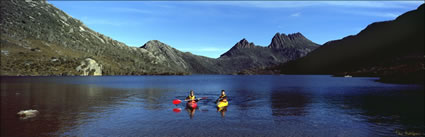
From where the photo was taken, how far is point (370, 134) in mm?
28297

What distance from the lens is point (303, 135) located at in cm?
2806

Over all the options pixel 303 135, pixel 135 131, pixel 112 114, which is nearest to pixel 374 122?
pixel 303 135

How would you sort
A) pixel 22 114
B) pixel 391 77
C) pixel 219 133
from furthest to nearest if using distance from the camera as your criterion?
pixel 391 77 < pixel 22 114 < pixel 219 133

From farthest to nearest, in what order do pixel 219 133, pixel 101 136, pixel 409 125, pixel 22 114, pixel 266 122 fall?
pixel 22 114 → pixel 266 122 → pixel 409 125 → pixel 219 133 → pixel 101 136

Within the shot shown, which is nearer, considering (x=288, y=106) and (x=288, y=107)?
(x=288, y=107)

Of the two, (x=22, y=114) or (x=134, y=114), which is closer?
(x=22, y=114)

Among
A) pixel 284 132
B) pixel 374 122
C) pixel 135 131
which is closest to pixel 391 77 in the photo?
pixel 374 122

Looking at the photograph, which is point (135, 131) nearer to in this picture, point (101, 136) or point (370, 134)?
point (101, 136)

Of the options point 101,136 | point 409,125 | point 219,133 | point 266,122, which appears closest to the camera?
point 101,136

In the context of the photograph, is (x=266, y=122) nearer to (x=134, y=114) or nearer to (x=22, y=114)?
(x=134, y=114)

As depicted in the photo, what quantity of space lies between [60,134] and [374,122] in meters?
35.8

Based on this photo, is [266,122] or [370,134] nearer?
[370,134]

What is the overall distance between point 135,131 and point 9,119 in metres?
19.4

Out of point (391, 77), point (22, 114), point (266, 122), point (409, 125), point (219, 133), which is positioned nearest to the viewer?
point (219, 133)
